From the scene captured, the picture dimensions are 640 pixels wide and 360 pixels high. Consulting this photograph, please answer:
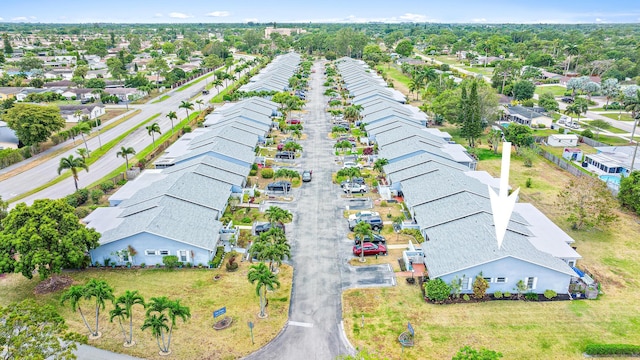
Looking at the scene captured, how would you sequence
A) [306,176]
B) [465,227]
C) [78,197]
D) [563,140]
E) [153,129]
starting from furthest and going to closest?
[563,140], [153,129], [306,176], [78,197], [465,227]

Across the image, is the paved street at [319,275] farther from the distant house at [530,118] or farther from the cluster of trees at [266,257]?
the distant house at [530,118]

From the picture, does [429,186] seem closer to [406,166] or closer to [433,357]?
[406,166]

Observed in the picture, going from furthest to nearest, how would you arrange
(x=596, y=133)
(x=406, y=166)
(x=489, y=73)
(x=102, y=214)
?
(x=489, y=73) → (x=596, y=133) → (x=406, y=166) → (x=102, y=214)

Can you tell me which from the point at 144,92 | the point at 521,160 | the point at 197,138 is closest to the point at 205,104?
the point at 144,92

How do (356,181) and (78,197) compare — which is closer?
(78,197)

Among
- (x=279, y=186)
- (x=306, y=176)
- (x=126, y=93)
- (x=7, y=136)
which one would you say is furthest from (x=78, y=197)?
(x=126, y=93)

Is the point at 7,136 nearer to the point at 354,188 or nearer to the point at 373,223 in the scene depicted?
the point at 354,188

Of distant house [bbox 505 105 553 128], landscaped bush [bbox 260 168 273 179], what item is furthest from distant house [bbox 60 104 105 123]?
distant house [bbox 505 105 553 128]
